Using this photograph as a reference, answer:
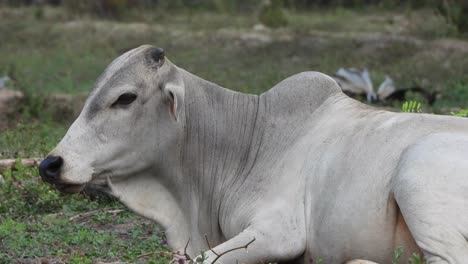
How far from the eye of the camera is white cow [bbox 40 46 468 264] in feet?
13.3

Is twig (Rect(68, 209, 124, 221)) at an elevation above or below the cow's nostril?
below

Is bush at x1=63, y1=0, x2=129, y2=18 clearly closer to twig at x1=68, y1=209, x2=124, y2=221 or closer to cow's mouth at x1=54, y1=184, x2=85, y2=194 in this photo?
twig at x1=68, y1=209, x2=124, y2=221

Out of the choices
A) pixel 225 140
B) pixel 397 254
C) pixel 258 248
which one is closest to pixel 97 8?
pixel 225 140

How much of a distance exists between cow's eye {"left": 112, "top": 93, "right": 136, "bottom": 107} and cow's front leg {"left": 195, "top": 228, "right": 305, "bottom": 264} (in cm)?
74

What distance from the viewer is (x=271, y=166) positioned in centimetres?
468

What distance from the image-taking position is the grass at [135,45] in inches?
222

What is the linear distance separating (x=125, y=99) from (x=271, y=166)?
26.4 inches

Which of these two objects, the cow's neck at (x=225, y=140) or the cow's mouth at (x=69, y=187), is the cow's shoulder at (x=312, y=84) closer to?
the cow's neck at (x=225, y=140)

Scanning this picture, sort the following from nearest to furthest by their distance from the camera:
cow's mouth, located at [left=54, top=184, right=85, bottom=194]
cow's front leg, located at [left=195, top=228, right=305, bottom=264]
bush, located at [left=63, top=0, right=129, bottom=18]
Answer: cow's front leg, located at [left=195, top=228, right=305, bottom=264] → cow's mouth, located at [left=54, top=184, right=85, bottom=194] → bush, located at [left=63, top=0, right=129, bottom=18]

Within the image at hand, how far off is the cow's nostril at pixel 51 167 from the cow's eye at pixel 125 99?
35 centimetres

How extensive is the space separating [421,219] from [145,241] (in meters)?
1.90

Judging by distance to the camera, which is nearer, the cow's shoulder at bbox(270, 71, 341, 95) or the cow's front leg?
the cow's front leg

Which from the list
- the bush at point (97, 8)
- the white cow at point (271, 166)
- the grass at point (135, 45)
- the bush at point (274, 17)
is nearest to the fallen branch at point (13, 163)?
the grass at point (135, 45)

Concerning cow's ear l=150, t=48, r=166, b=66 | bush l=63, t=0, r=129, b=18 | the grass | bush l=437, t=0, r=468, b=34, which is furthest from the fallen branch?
bush l=63, t=0, r=129, b=18
